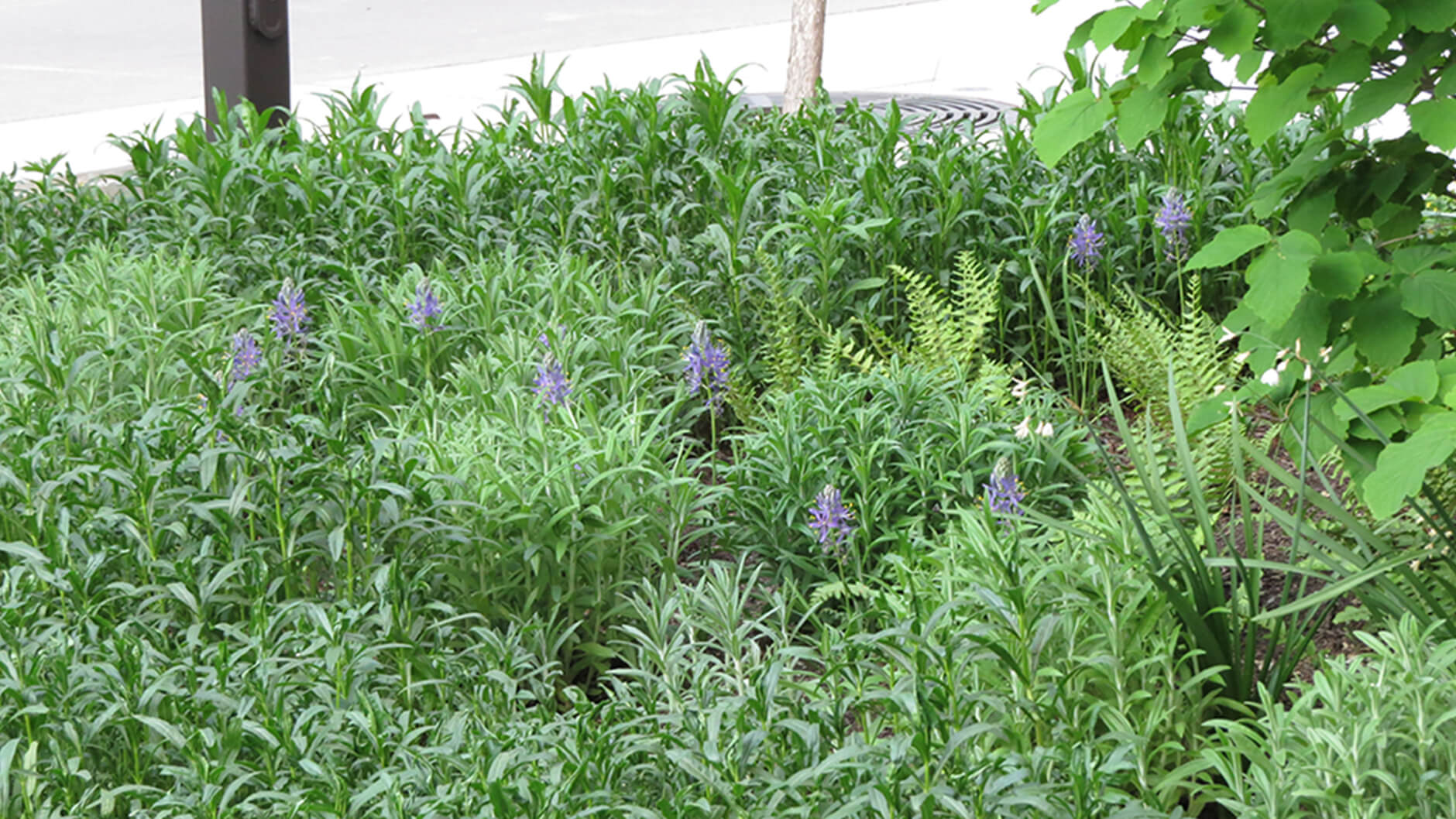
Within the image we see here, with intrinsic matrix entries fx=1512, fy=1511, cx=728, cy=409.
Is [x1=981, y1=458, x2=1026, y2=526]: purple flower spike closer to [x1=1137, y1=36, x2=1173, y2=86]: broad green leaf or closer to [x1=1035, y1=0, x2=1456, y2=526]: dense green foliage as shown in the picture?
[x1=1035, y1=0, x2=1456, y2=526]: dense green foliage

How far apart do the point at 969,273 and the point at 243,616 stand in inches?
90.4

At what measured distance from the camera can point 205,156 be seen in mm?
5215

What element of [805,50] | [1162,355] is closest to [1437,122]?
[1162,355]

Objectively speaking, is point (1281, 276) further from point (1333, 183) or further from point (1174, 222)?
point (1174, 222)

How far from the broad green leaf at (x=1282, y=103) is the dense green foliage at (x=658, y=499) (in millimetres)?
264

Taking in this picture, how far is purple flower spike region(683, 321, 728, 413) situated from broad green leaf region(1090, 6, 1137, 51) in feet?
4.17

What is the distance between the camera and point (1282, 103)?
9.68 ft

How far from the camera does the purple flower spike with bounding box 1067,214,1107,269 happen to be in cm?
454

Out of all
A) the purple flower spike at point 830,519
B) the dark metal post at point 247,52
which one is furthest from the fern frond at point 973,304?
the dark metal post at point 247,52

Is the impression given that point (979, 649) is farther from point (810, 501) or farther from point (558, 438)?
point (558, 438)

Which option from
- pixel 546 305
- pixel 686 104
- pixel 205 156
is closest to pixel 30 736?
pixel 546 305

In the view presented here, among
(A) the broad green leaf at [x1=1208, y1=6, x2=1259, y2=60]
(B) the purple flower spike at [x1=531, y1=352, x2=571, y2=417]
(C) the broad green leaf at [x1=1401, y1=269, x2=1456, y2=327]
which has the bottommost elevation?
(B) the purple flower spike at [x1=531, y1=352, x2=571, y2=417]

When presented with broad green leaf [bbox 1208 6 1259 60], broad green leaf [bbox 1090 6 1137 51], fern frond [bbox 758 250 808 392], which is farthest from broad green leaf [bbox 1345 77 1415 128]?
fern frond [bbox 758 250 808 392]

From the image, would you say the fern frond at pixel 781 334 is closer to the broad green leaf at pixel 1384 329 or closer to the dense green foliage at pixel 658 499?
the dense green foliage at pixel 658 499
